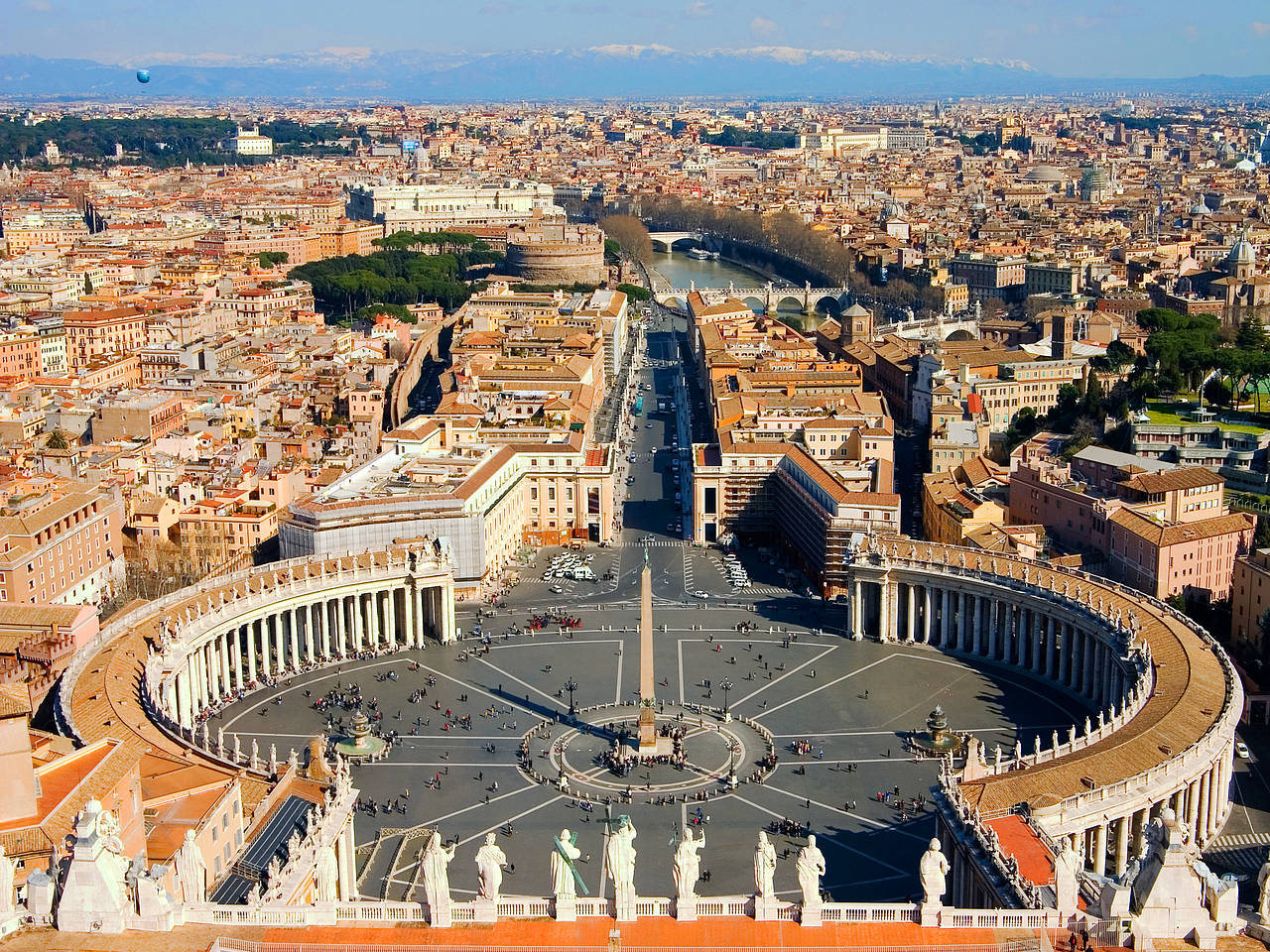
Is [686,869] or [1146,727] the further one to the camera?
[1146,727]

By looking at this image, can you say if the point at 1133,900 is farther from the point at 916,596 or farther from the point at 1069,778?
the point at 916,596

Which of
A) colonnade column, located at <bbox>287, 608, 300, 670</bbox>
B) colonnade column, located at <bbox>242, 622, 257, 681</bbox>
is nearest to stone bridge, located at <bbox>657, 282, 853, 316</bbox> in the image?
colonnade column, located at <bbox>287, 608, 300, 670</bbox>

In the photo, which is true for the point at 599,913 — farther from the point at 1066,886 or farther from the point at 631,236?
the point at 631,236

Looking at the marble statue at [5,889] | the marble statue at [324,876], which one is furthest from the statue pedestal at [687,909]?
the marble statue at [5,889]

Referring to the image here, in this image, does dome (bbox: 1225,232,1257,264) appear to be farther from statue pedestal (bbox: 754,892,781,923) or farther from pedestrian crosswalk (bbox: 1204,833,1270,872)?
statue pedestal (bbox: 754,892,781,923)

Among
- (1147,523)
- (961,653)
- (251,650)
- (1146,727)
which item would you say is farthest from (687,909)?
(1147,523)

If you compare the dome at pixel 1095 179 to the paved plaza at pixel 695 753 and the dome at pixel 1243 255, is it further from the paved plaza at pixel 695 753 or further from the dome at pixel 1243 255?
the paved plaza at pixel 695 753

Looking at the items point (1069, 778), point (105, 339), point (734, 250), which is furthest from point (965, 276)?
point (1069, 778)
